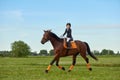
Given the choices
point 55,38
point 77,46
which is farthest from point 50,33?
point 77,46

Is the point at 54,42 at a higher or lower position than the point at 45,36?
lower

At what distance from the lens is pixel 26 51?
165875 mm

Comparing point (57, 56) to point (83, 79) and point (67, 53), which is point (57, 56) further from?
point (83, 79)

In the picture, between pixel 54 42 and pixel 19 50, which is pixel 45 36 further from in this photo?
pixel 19 50

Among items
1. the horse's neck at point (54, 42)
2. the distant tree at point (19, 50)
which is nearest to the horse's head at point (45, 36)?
the horse's neck at point (54, 42)

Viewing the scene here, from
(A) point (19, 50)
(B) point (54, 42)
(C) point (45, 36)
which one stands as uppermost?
(A) point (19, 50)

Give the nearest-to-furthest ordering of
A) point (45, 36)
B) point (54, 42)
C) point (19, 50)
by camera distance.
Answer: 1. point (45, 36)
2. point (54, 42)
3. point (19, 50)

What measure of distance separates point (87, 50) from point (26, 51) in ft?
471

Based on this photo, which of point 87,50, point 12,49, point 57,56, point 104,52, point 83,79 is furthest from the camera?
point 12,49

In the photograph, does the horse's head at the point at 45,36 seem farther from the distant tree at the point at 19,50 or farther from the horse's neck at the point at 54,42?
the distant tree at the point at 19,50

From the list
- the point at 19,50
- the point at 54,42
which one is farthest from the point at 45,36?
the point at 19,50

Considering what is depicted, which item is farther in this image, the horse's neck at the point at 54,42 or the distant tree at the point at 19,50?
the distant tree at the point at 19,50

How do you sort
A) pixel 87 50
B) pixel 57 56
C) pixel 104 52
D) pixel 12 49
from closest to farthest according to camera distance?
pixel 57 56 → pixel 87 50 → pixel 104 52 → pixel 12 49

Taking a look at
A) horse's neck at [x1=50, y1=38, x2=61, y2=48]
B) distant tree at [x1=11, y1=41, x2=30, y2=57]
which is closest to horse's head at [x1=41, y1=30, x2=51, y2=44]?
horse's neck at [x1=50, y1=38, x2=61, y2=48]
